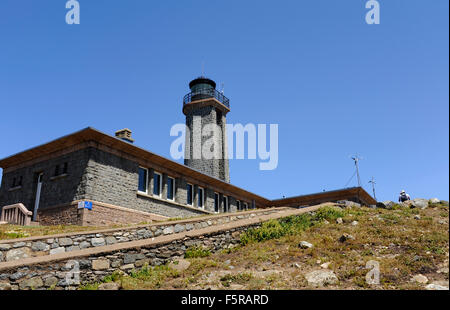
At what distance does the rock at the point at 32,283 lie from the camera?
28.9ft

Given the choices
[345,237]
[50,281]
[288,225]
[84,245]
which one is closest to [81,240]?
[84,245]

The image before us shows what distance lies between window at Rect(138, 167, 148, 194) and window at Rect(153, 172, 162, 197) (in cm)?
85

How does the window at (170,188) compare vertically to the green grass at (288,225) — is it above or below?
above

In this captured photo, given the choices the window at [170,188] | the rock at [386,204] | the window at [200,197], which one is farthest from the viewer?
the window at [200,197]

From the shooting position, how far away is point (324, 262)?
10.0 m

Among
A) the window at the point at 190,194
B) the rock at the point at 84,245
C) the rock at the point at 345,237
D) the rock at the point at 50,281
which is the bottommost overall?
the rock at the point at 50,281

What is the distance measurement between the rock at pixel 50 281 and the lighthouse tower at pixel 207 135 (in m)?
26.6

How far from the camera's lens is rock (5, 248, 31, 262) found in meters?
10.5

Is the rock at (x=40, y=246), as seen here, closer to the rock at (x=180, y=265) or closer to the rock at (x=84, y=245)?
the rock at (x=84, y=245)

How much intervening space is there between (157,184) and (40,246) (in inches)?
458

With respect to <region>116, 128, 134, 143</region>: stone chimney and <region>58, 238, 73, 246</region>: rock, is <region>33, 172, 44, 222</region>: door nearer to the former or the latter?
<region>116, 128, 134, 143</region>: stone chimney

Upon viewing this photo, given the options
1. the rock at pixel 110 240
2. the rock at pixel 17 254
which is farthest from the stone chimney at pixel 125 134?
the rock at pixel 17 254

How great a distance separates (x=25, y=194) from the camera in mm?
21000
